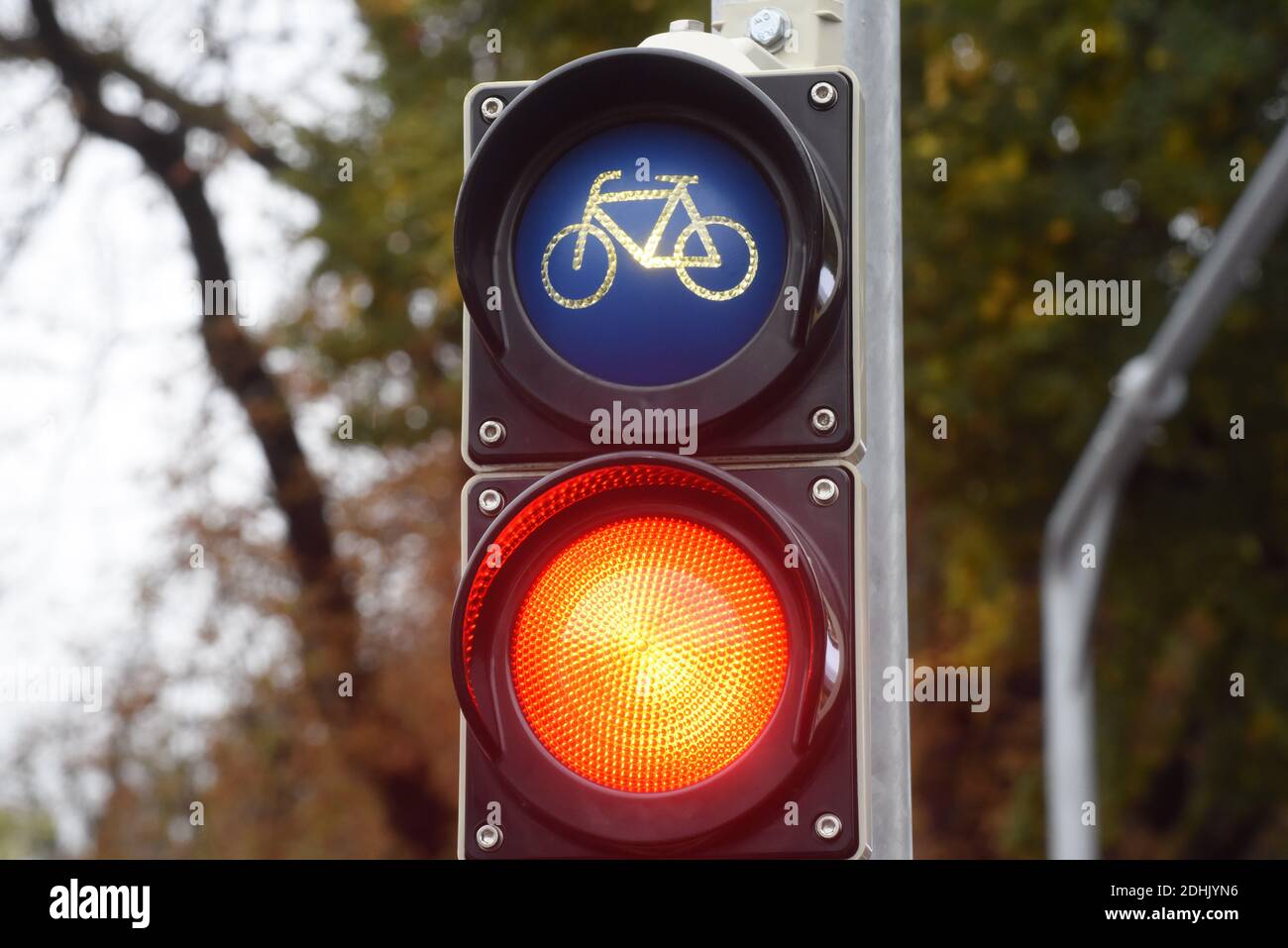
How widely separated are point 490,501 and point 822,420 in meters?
0.42

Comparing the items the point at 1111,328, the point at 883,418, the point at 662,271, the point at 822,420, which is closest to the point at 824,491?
the point at 822,420

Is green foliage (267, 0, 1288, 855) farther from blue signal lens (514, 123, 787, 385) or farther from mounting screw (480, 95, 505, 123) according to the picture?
blue signal lens (514, 123, 787, 385)

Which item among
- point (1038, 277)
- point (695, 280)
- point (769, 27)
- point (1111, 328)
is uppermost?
point (1038, 277)

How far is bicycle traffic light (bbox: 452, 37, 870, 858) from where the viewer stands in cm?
214

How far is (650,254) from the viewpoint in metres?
2.25

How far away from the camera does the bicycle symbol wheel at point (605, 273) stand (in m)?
2.27

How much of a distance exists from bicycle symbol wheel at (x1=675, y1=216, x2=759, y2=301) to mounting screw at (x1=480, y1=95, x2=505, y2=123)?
1.10 ft

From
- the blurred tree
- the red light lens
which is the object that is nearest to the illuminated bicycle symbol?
the red light lens

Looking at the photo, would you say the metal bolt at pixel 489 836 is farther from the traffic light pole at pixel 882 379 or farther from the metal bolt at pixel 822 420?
the metal bolt at pixel 822 420

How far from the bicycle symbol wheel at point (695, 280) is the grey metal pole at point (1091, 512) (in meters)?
5.01

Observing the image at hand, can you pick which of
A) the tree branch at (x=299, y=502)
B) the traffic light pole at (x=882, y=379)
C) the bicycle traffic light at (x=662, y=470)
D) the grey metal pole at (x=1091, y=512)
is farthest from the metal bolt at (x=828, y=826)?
the tree branch at (x=299, y=502)

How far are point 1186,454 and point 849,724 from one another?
339 inches

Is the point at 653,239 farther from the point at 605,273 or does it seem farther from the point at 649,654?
the point at 649,654
